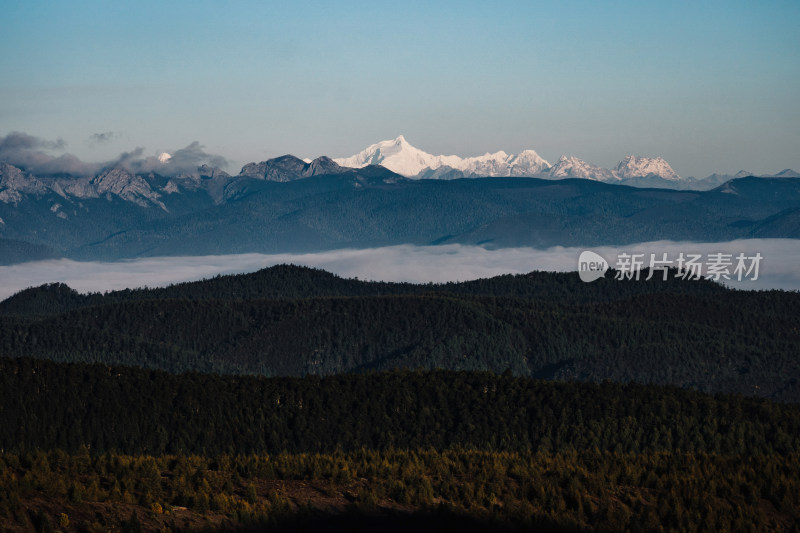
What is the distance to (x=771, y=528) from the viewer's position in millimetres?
117625

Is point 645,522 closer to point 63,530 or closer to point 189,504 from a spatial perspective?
point 189,504

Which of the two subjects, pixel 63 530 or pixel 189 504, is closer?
pixel 63 530

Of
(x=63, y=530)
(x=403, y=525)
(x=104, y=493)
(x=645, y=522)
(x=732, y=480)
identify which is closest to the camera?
(x=63, y=530)

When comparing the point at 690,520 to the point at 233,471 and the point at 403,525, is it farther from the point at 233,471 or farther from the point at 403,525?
the point at 233,471

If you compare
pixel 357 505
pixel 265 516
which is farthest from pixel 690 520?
pixel 265 516

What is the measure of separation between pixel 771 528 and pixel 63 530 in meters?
68.2

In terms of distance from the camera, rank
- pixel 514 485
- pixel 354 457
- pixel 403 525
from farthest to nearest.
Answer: pixel 354 457, pixel 514 485, pixel 403 525

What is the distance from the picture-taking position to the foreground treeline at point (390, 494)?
92.3 m

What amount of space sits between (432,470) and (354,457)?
23.2 m

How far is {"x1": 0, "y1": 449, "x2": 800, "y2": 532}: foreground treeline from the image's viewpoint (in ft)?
303

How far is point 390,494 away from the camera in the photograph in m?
111

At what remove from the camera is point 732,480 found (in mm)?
135125

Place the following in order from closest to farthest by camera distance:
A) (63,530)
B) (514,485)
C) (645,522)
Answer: (63,530) < (645,522) < (514,485)

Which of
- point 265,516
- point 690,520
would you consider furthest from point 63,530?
point 690,520
